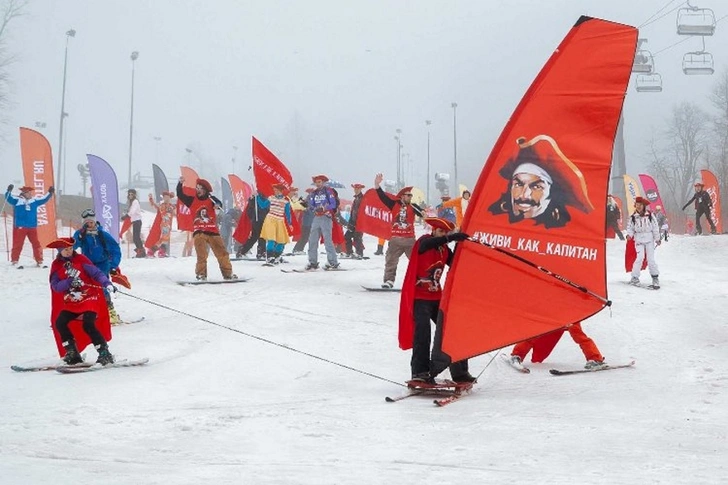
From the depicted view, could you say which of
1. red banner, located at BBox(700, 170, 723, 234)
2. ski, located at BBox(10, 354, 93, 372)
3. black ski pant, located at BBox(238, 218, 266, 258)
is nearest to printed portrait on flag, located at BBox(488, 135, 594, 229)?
ski, located at BBox(10, 354, 93, 372)

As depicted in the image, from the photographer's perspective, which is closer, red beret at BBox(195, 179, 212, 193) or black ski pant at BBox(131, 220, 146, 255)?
red beret at BBox(195, 179, 212, 193)

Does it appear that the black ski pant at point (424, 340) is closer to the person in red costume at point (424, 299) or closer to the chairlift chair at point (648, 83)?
the person in red costume at point (424, 299)

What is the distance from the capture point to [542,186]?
6.66 m

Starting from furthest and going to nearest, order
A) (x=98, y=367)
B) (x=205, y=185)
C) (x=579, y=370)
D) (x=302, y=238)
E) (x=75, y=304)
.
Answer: (x=302, y=238), (x=205, y=185), (x=75, y=304), (x=579, y=370), (x=98, y=367)

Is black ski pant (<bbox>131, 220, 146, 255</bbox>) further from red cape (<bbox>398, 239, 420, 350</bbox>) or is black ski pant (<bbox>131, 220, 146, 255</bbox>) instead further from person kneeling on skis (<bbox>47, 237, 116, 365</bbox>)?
red cape (<bbox>398, 239, 420, 350</bbox>)

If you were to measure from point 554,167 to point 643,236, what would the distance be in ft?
26.7

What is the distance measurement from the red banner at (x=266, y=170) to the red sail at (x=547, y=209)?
34.7 ft

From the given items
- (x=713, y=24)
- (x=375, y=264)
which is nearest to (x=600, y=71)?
(x=375, y=264)

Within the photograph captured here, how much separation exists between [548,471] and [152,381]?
4188 millimetres

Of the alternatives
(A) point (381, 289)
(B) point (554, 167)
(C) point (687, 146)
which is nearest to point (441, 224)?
(B) point (554, 167)

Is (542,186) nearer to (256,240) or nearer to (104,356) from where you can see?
(104,356)

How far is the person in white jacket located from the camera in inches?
546

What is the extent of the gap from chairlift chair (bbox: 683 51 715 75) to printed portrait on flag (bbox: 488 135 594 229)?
26177 millimetres

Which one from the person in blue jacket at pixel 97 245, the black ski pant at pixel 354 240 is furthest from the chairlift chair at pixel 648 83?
the person in blue jacket at pixel 97 245
